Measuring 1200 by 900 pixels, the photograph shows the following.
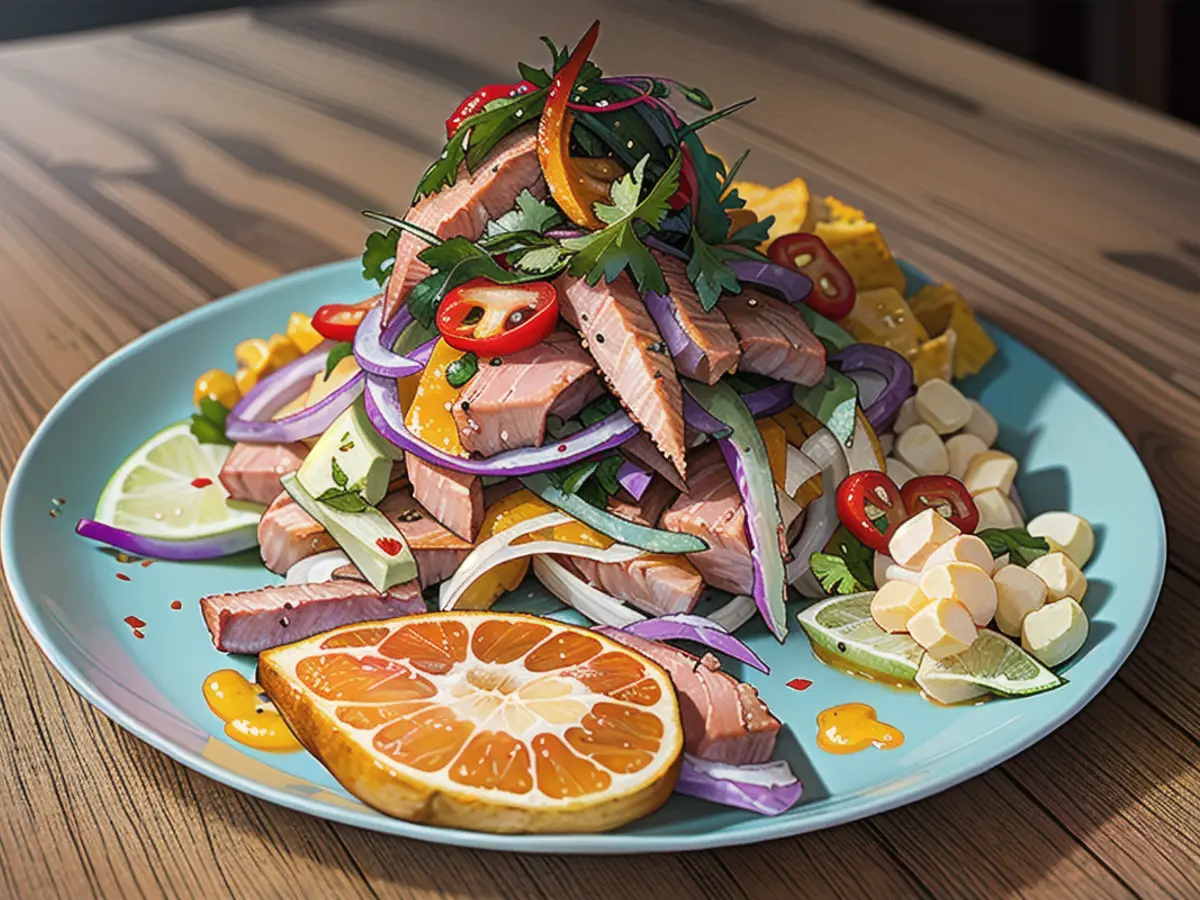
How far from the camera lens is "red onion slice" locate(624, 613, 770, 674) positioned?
193 centimetres

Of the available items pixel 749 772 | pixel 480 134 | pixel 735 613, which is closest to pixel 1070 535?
pixel 735 613

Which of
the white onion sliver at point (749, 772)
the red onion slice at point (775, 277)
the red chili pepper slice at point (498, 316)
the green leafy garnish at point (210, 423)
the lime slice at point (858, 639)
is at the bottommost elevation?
the green leafy garnish at point (210, 423)

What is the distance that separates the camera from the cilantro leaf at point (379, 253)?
2.32 meters

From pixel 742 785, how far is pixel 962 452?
938mm

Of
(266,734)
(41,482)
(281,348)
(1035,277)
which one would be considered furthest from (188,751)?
(1035,277)

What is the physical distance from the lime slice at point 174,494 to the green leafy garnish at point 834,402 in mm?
919

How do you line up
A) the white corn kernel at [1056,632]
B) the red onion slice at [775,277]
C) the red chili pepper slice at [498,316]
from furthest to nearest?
the red onion slice at [775,277] < the red chili pepper slice at [498,316] < the white corn kernel at [1056,632]

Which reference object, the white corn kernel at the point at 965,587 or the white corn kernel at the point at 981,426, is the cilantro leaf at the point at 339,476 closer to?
the white corn kernel at the point at 965,587

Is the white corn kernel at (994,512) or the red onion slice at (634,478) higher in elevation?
the white corn kernel at (994,512)

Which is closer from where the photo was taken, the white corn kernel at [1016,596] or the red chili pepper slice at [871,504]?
the white corn kernel at [1016,596]

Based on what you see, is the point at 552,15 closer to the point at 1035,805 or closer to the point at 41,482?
the point at 41,482

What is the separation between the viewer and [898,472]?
230 centimetres

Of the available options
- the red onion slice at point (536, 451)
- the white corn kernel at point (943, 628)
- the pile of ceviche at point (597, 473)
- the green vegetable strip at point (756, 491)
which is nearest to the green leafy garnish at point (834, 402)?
the pile of ceviche at point (597, 473)

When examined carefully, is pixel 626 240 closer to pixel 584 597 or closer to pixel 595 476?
pixel 595 476
